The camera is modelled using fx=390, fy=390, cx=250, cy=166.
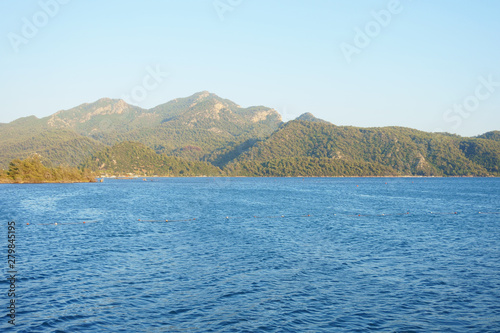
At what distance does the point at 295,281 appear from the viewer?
→ 29.9 metres

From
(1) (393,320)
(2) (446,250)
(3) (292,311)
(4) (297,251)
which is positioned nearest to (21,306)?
(3) (292,311)

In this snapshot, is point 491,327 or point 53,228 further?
point 53,228

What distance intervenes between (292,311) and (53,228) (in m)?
46.1

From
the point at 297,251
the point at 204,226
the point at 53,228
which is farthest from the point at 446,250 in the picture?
the point at 53,228

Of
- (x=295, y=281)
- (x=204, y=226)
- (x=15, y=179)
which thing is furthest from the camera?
(x=15, y=179)

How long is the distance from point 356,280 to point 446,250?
1881cm

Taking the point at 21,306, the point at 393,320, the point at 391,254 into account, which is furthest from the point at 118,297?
the point at 391,254

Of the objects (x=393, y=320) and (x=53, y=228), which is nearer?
(x=393, y=320)

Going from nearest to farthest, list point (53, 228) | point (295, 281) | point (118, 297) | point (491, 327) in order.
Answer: point (491, 327), point (118, 297), point (295, 281), point (53, 228)

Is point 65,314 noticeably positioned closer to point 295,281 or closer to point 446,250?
point 295,281

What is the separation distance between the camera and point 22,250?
134ft

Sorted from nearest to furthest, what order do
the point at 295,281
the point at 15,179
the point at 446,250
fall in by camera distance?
the point at 295,281 → the point at 446,250 → the point at 15,179

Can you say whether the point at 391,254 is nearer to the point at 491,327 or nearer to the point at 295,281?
the point at 295,281

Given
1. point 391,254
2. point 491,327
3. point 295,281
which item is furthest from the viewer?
point 391,254
